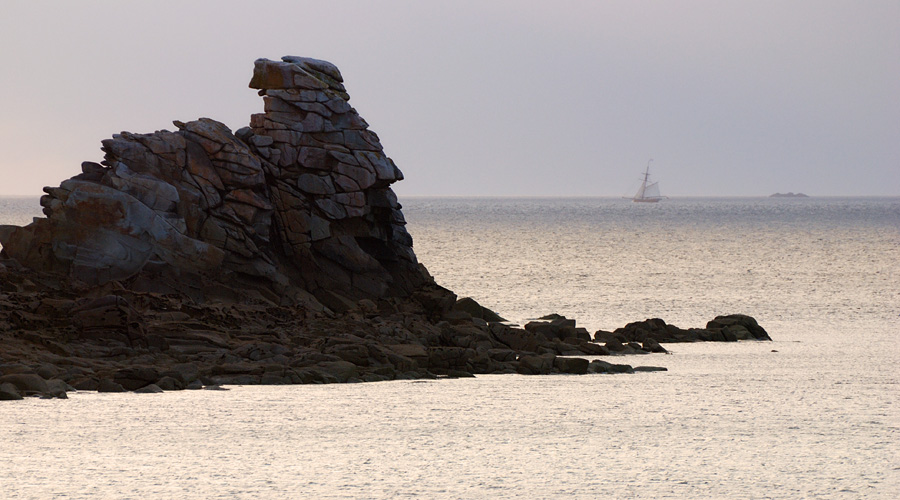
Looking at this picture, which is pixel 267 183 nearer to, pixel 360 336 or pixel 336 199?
pixel 336 199

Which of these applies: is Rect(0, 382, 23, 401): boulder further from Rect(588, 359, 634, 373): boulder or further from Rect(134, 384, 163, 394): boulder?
Rect(588, 359, 634, 373): boulder

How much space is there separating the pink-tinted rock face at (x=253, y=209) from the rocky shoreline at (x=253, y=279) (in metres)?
0.04

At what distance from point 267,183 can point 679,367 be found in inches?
549

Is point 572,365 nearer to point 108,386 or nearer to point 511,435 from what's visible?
point 511,435

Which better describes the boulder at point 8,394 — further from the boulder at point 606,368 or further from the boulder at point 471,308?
the boulder at point 471,308

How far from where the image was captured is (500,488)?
11461mm

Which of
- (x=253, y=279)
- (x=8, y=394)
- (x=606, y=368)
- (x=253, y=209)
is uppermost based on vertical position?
(x=253, y=209)

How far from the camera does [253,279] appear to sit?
29.3 metres

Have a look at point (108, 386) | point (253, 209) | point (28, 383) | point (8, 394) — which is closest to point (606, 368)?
point (108, 386)

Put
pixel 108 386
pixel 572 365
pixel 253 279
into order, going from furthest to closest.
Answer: pixel 253 279 < pixel 572 365 < pixel 108 386

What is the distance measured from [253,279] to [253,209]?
2.12 metres

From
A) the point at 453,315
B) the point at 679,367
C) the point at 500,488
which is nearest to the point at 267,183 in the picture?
the point at 453,315

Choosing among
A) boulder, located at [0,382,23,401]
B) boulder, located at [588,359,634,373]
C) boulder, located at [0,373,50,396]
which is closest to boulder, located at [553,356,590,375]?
boulder, located at [588,359,634,373]

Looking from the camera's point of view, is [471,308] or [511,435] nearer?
[511,435]
